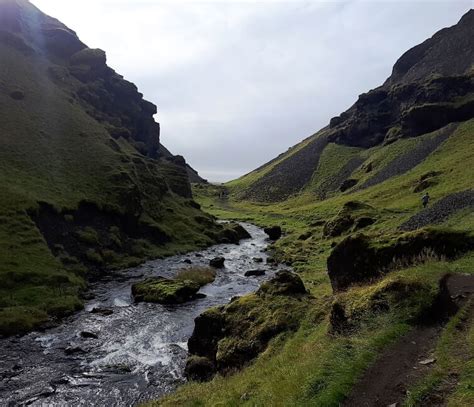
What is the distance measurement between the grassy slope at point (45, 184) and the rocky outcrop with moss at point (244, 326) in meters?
18.3

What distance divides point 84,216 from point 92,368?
153 ft

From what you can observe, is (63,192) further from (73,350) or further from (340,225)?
(340,225)

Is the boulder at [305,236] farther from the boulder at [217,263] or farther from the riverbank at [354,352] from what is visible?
the riverbank at [354,352]

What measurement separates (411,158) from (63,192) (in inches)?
4512

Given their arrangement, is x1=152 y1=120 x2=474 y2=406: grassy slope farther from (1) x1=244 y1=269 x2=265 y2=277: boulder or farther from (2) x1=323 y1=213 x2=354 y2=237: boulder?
(2) x1=323 y1=213 x2=354 y2=237: boulder

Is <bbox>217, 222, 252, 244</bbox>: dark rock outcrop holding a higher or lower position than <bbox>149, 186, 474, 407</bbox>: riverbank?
higher

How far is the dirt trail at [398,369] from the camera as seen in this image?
1352 centimetres

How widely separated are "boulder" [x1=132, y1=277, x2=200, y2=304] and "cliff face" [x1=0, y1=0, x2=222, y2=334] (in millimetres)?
7280

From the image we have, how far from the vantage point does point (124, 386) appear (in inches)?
1096

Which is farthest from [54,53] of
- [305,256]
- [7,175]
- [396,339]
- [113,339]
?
[396,339]

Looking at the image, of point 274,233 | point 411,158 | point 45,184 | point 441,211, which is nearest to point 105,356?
point 441,211

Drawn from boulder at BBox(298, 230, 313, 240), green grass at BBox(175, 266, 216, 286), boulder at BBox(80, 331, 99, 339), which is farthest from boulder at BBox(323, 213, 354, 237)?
boulder at BBox(80, 331, 99, 339)

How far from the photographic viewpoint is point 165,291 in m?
48.7

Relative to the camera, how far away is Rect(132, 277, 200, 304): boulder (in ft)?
156
